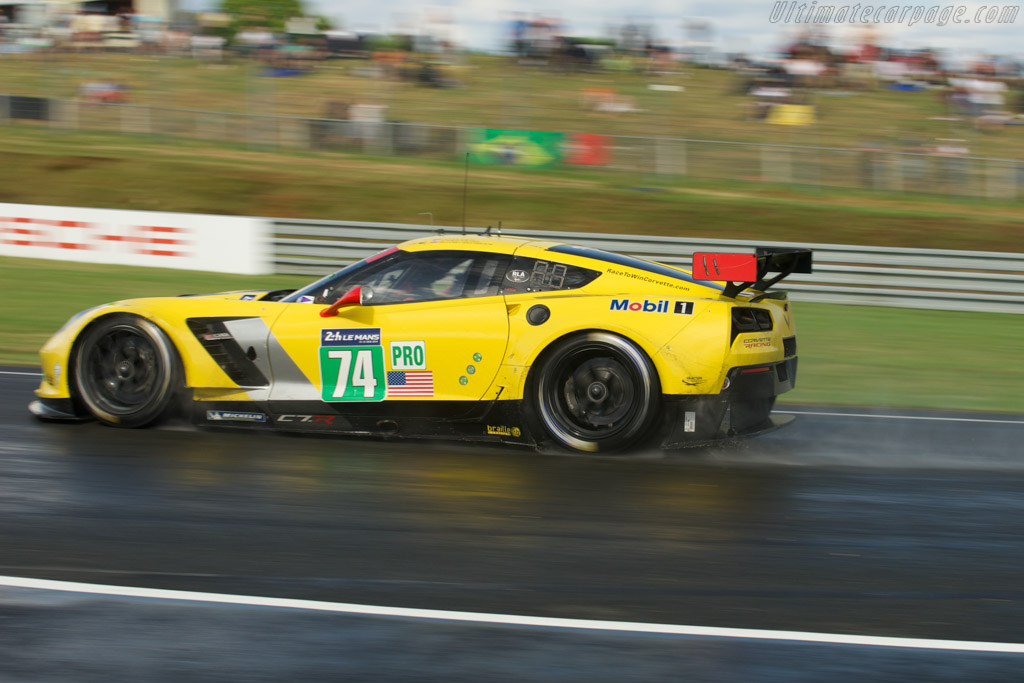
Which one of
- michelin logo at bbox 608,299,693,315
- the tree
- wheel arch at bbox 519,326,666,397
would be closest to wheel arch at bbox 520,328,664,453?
wheel arch at bbox 519,326,666,397

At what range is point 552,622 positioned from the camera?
3588 mm

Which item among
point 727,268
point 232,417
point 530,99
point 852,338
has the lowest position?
point 852,338

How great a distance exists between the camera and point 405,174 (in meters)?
22.6

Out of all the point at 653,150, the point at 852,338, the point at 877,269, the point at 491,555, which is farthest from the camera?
the point at 653,150

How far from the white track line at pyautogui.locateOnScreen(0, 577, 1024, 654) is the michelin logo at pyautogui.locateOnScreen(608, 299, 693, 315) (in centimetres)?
274

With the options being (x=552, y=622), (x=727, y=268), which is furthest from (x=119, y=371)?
(x=552, y=622)

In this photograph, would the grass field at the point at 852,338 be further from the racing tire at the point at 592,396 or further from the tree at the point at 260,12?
the tree at the point at 260,12

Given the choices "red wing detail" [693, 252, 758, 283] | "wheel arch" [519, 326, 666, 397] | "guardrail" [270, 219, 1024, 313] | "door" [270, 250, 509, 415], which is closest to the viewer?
"red wing detail" [693, 252, 758, 283]

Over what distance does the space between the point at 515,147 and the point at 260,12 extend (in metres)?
11.7

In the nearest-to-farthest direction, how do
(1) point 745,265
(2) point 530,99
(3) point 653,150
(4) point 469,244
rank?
(1) point 745,265, (4) point 469,244, (3) point 653,150, (2) point 530,99

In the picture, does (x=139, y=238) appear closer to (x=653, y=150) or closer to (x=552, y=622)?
(x=653, y=150)

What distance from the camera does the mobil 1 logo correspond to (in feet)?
20.5

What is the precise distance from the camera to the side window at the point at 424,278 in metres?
6.38

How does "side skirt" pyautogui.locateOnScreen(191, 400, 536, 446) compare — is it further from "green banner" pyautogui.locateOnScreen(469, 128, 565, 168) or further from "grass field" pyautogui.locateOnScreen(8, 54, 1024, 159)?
"grass field" pyautogui.locateOnScreen(8, 54, 1024, 159)
